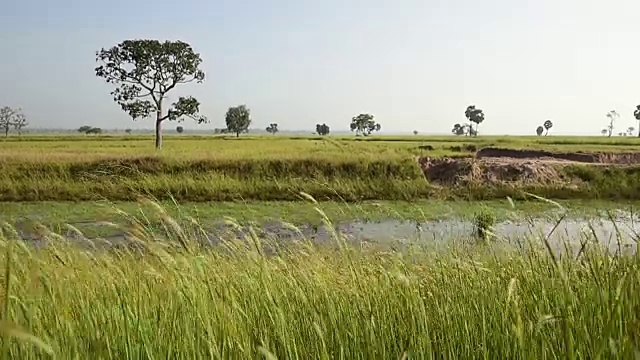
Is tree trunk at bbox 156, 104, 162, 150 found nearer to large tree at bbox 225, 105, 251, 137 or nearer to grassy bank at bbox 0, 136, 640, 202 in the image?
grassy bank at bbox 0, 136, 640, 202

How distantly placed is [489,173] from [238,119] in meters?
87.0

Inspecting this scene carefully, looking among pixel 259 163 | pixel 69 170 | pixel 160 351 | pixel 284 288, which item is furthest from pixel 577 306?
pixel 69 170

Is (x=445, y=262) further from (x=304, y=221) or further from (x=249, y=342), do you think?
(x=304, y=221)

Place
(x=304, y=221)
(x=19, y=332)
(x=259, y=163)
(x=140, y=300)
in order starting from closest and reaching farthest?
(x=19, y=332) → (x=140, y=300) → (x=304, y=221) → (x=259, y=163)

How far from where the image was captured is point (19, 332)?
76 cm

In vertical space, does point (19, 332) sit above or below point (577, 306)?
above

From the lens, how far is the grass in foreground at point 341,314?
68.6 inches

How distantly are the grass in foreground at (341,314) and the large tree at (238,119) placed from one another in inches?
4097

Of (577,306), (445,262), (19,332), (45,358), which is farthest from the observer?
(445,262)

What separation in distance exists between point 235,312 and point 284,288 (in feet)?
1.43

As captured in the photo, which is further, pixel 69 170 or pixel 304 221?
pixel 69 170

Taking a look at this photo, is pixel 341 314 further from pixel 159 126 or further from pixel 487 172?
pixel 159 126

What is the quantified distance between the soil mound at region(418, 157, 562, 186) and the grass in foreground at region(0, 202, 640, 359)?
19.3 m

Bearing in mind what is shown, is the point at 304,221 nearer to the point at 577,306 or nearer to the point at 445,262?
the point at 445,262
